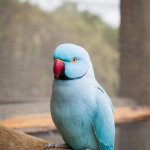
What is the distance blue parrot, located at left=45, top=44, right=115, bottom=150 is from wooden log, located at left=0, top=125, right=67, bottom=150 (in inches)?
4.1

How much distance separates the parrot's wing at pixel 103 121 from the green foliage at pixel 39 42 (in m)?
0.52

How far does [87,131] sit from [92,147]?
0.25ft

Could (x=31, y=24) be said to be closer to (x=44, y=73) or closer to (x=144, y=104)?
(x=44, y=73)

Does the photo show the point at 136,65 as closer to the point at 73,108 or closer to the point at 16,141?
the point at 73,108

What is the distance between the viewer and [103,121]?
0.64 meters

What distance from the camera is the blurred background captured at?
1.03 m

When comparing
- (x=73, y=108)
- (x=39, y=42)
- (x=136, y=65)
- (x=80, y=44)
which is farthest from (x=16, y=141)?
(x=136, y=65)

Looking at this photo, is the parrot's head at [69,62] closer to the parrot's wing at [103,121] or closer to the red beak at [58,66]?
the red beak at [58,66]

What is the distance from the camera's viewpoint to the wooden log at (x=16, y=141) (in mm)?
613

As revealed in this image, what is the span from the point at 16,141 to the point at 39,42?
1.94 feet

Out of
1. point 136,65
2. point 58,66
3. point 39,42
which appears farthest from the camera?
point 136,65

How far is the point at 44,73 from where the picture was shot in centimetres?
110

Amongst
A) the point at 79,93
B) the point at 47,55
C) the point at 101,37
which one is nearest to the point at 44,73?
A: the point at 47,55

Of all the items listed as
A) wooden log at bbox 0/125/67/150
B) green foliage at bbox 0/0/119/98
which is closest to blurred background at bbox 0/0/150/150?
green foliage at bbox 0/0/119/98
